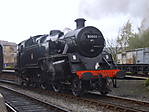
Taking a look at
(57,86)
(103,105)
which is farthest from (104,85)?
(57,86)

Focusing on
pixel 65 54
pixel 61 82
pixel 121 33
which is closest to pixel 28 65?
pixel 61 82

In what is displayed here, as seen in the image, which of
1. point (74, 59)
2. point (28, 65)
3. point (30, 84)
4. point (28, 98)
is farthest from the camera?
point (30, 84)

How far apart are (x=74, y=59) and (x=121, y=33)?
114 ft

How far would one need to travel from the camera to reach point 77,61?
1066cm

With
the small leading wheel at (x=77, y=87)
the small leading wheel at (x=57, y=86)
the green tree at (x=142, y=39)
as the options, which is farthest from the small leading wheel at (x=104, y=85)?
the green tree at (x=142, y=39)

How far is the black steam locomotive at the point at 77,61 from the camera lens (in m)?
10.5

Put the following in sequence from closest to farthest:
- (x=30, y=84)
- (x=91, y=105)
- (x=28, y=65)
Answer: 1. (x=91, y=105)
2. (x=28, y=65)
3. (x=30, y=84)

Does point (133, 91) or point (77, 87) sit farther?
point (133, 91)

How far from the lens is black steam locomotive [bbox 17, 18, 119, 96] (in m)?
10.5

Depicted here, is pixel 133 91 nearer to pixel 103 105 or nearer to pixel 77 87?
pixel 77 87

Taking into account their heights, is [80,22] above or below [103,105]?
above

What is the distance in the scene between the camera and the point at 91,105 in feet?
29.3

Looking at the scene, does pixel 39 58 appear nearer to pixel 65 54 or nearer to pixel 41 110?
pixel 65 54

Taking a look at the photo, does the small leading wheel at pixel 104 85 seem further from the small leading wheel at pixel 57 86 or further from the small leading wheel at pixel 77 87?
the small leading wheel at pixel 57 86
